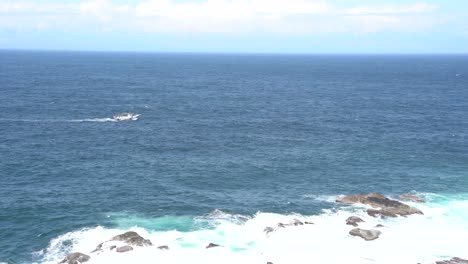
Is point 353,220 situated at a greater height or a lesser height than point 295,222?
greater

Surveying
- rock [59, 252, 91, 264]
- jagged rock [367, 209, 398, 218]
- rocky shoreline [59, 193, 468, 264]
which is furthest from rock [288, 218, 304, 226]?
rock [59, 252, 91, 264]

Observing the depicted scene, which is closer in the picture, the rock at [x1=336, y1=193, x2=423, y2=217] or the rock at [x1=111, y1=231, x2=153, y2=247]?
the rock at [x1=111, y1=231, x2=153, y2=247]

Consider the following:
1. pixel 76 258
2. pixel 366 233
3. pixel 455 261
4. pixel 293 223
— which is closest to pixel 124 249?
pixel 76 258

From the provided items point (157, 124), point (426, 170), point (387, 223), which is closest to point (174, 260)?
point (387, 223)

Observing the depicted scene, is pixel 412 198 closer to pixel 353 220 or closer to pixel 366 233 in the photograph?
pixel 353 220

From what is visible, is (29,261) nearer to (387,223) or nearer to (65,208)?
(65,208)

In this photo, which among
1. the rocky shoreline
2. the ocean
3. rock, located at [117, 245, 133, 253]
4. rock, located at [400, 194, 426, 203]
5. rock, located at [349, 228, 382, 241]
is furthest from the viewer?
rock, located at [400, 194, 426, 203]

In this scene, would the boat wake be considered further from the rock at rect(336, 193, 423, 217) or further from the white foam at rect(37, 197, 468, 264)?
the rock at rect(336, 193, 423, 217)
